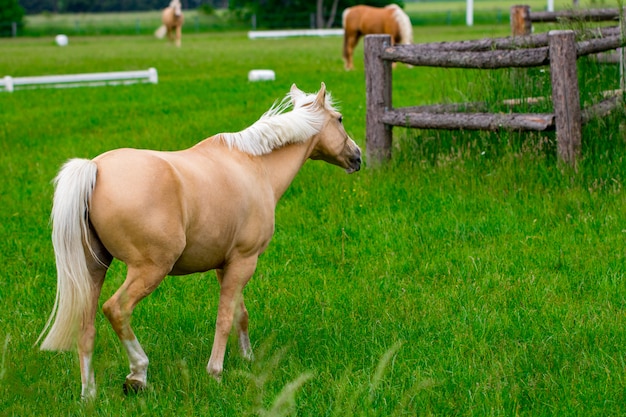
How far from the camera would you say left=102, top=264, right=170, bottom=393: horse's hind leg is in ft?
13.8

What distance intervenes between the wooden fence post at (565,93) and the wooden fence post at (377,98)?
2.02 metres

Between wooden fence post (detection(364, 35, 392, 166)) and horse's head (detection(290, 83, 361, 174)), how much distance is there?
12.6ft

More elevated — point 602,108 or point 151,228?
point 602,108

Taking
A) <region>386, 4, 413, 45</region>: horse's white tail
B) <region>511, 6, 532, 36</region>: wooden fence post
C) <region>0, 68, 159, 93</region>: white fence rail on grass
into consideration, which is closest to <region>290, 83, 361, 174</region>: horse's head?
<region>511, 6, 532, 36</region>: wooden fence post

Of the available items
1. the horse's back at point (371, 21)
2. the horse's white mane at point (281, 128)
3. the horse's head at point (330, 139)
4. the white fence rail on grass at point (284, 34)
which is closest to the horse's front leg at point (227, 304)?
the horse's white mane at point (281, 128)

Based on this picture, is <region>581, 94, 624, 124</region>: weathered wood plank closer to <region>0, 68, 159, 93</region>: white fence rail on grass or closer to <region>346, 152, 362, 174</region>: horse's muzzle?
<region>346, 152, 362, 174</region>: horse's muzzle

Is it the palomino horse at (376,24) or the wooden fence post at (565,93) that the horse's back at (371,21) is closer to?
the palomino horse at (376,24)

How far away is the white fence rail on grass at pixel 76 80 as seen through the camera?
20.5m

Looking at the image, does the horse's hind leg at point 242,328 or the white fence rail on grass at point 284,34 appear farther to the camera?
the white fence rail on grass at point 284,34

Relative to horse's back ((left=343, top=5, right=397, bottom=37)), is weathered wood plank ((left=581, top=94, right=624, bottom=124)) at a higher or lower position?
lower

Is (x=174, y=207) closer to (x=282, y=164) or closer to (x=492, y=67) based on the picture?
(x=282, y=164)

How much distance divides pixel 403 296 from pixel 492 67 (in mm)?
3632

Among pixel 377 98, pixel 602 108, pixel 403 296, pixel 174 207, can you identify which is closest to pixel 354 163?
pixel 403 296

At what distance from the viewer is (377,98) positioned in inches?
380
